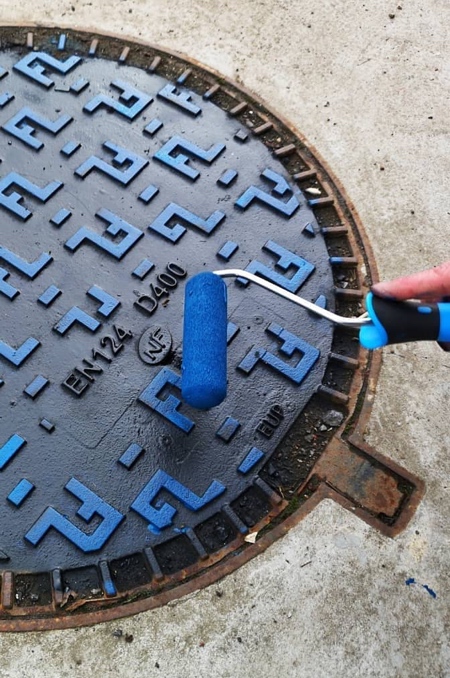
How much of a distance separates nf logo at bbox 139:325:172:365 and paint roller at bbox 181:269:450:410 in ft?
1.24

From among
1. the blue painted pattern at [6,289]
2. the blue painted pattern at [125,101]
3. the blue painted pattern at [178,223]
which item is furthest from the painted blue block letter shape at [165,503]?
the blue painted pattern at [125,101]

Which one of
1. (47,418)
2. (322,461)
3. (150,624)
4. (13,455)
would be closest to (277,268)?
(322,461)

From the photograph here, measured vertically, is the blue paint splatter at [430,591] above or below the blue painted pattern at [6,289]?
above

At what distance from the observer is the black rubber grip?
1987mm

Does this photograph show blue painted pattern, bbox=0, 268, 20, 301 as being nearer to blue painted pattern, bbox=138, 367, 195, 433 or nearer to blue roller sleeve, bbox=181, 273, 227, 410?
blue painted pattern, bbox=138, 367, 195, 433

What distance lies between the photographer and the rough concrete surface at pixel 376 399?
2.28 m

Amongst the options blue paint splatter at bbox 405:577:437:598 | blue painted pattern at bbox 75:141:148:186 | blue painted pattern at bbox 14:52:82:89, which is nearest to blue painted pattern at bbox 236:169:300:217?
blue painted pattern at bbox 75:141:148:186

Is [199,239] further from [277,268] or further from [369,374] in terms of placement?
[369,374]

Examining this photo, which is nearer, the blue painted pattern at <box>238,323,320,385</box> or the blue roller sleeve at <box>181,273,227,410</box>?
the blue roller sleeve at <box>181,273,227,410</box>

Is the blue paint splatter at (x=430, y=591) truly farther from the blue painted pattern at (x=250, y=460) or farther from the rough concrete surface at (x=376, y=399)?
the blue painted pattern at (x=250, y=460)

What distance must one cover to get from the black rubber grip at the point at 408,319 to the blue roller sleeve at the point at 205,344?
0.59 meters

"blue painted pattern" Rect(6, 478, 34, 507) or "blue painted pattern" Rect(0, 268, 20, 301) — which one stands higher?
"blue painted pattern" Rect(0, 268, 20, 301)

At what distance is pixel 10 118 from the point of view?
323 centimetres

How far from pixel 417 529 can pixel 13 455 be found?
5.43ft
